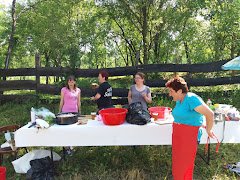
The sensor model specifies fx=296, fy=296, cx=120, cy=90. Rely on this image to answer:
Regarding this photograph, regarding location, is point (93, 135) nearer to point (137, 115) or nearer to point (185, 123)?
point (137, 115)

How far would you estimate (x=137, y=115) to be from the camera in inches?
166

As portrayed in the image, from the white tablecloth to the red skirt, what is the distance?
57 centimetres

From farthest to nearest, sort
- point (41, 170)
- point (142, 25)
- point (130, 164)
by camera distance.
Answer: point (142, 25) < point (130, 164) < point (41, 170)

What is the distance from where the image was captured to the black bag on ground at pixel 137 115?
13.8ft

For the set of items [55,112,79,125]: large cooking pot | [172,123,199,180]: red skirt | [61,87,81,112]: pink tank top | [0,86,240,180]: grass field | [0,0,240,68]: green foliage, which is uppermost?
[0,0,240,68]: green foliage

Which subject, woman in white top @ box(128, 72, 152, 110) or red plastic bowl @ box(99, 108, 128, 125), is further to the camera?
woman in white top @ box(128, 72, 152, 110)

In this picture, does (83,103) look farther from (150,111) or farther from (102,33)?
(102,33)

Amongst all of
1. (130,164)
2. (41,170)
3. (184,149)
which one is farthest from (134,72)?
(184,149)

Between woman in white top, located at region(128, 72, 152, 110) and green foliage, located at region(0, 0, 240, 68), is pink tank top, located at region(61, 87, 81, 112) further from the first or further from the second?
green foliage, located at region(0, 0, 240, 68)

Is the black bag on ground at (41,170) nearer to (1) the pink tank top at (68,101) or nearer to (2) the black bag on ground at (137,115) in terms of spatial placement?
(1) the pink tank top at (68,101)

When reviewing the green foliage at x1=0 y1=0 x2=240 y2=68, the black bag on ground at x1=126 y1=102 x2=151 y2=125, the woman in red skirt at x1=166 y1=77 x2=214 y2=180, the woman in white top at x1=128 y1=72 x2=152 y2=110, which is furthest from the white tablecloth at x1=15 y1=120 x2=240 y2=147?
the green foliage at x1=0 y1=0 x2=240 y2=68

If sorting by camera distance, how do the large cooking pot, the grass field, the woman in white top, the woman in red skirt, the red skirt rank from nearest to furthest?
the woman in red skirt
the red skirt
the large cooking pot
the grass field
the woman in white top

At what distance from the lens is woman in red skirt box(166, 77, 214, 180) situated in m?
3.26

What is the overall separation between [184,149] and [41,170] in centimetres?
212
